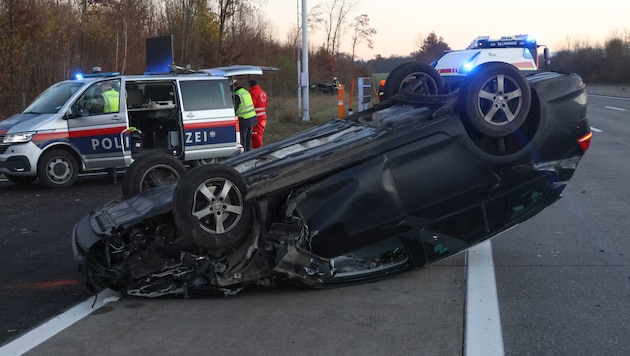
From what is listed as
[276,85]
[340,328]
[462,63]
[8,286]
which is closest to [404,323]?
[340,328]

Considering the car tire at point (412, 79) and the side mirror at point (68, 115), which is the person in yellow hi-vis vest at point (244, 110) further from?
the car tire at point (412, 79)

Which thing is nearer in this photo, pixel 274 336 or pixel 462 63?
pixel 274 336

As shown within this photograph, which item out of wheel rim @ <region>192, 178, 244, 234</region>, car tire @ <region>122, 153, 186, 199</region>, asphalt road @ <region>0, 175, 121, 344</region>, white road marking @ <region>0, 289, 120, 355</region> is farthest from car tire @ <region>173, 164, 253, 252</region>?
car tire @ <region>122, 153, 186, 199</region>

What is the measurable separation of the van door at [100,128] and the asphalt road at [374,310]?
3911 millimetres

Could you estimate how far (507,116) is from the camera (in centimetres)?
536

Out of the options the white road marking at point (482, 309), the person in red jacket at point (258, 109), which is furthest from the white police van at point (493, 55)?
the white road marking at point (482, 309)

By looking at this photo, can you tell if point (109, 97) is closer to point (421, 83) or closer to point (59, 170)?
point (59, 170)

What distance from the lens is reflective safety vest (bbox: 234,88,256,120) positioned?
46.3 ft

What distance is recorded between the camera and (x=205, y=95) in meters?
12.0

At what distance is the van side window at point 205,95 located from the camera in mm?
11789

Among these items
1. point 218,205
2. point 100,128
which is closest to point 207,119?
point 100,128

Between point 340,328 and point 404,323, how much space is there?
0.46m

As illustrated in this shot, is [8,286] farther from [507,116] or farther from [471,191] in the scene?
[507,116]

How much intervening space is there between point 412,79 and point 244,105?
26.1 feet
